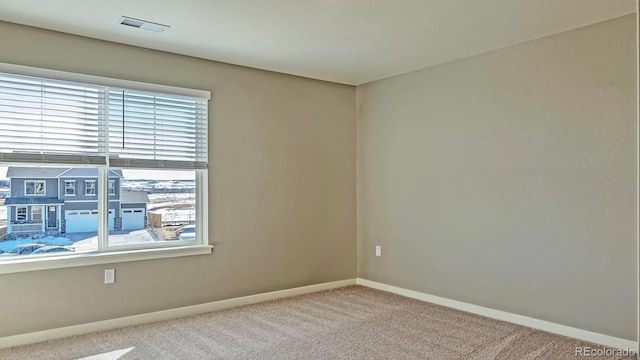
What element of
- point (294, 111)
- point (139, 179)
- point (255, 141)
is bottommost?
point (139, 179)

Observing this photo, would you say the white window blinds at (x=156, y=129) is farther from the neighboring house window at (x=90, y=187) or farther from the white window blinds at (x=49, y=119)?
the neighboring house window at (x=90, y=187)

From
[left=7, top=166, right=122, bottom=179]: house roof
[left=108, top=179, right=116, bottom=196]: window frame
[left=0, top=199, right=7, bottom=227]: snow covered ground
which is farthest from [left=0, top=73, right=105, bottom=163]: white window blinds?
[left=0, top=199, right=7, bottom=227]: snow covered ground

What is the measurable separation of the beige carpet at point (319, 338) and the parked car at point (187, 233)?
712mm

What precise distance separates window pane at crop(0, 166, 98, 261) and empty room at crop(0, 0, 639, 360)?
1 cm

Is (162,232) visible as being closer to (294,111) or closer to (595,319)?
(294,111)

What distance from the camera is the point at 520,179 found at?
3898 mm

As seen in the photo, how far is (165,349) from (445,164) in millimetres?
2898

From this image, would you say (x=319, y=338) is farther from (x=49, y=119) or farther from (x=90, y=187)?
(x=49, y=119)

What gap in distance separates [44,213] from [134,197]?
2.23ft

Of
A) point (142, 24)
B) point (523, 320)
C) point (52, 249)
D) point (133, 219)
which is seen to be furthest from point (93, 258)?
point (523, 320)

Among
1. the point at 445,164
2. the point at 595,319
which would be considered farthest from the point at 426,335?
the point at 445,164

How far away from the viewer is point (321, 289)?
506cm

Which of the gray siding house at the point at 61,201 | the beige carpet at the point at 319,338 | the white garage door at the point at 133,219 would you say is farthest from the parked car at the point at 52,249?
the beige carpet at the point at 319,338

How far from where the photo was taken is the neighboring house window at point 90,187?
3.78 metres
